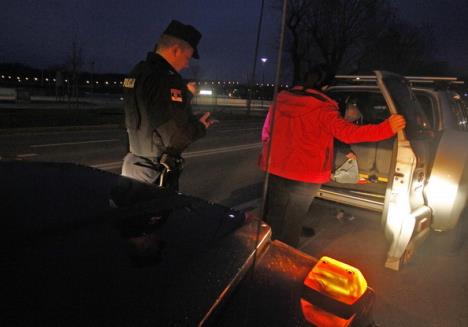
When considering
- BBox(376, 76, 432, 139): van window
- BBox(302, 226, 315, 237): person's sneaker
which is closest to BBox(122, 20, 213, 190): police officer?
BBox(376, 76, 432, 139): van window

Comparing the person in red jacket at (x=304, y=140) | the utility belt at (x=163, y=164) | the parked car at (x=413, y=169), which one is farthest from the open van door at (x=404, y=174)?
the utility belt at (x=163, y=164)

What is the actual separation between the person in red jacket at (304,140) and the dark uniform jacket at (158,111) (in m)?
0.62

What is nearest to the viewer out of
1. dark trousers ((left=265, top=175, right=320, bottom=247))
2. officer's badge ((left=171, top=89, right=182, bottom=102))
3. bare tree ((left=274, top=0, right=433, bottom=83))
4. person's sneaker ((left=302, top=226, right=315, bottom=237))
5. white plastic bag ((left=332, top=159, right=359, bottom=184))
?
officer's badge ((left=171, top=89, right=182, bottom=102))

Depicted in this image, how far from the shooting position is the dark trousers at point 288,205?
3018 millimetres

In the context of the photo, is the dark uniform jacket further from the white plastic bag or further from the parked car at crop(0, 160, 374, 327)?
the white plastic bag

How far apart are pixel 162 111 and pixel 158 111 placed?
32 millimetres

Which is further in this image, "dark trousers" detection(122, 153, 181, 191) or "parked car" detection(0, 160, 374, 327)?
"dark trousers" detection(122, 153, 181, 191)

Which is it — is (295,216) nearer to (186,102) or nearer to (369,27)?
(186,102)

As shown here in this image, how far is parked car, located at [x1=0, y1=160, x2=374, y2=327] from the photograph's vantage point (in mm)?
1060

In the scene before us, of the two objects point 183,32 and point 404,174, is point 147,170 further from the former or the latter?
point 404,174

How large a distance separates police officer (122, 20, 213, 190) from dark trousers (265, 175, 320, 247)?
80 centimetres

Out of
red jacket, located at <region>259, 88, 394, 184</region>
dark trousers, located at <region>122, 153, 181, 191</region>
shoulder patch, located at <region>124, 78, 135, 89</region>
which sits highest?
shoulder patch, located at <region>124, 78, 135, 89</region>

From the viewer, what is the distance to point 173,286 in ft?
3.89

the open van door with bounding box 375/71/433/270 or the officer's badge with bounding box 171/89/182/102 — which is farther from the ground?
the officer's badge with bounding box 171/89/182/102
